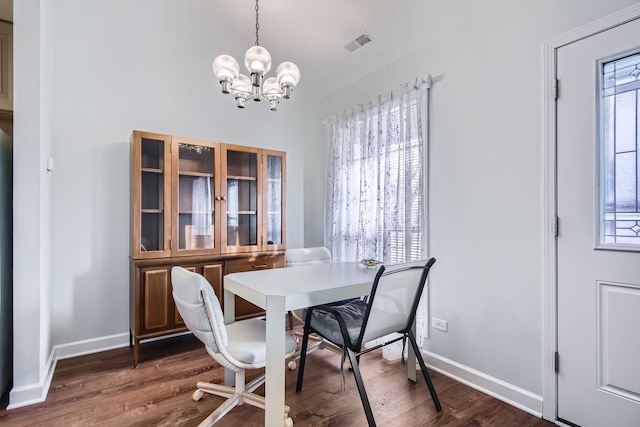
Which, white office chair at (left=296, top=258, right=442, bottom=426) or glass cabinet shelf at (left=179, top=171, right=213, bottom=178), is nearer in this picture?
Answer: white office chair at (left=296, top=258, right=442, bottom=426)

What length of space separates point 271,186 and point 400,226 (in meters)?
1.40

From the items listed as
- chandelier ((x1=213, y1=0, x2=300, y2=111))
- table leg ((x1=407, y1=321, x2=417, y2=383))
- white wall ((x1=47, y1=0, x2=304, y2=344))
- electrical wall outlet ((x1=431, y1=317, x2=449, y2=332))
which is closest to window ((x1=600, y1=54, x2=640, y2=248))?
electrical wall outlet ((x1=431, y1=317, x2=449, y2=332))

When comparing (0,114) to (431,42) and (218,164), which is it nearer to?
(218,164)

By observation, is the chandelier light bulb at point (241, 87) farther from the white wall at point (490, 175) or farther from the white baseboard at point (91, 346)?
the white baseboard at point (91, 346)

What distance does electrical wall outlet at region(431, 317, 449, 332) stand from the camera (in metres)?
2.39

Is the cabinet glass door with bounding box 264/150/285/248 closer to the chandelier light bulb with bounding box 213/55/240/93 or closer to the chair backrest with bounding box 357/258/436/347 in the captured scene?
the chandelier light bulb with bounding box 213/55/240/93

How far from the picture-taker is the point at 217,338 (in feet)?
5.24

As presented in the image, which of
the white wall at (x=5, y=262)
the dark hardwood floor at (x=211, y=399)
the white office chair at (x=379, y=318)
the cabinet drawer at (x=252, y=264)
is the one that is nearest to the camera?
the white office chair at (x=379, y=318)

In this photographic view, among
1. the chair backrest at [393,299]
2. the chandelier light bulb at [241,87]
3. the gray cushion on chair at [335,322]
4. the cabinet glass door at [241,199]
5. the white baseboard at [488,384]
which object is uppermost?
the chandelier light bulb at [241,87]

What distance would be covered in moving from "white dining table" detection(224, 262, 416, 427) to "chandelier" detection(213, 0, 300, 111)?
117cm

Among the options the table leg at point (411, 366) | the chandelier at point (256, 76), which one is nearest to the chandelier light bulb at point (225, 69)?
the chandelier at point (256, 76)

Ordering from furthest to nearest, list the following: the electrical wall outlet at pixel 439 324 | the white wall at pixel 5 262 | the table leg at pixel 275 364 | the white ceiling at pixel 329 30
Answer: the white ceiling at pixel 329 30, the electrical wall outlet at pixel 439 324, the white wall at pixel 5 262, the table leg at pixel 275 364

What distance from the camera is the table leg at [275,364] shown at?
153 centimetres

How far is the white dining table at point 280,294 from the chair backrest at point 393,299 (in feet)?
0.68
